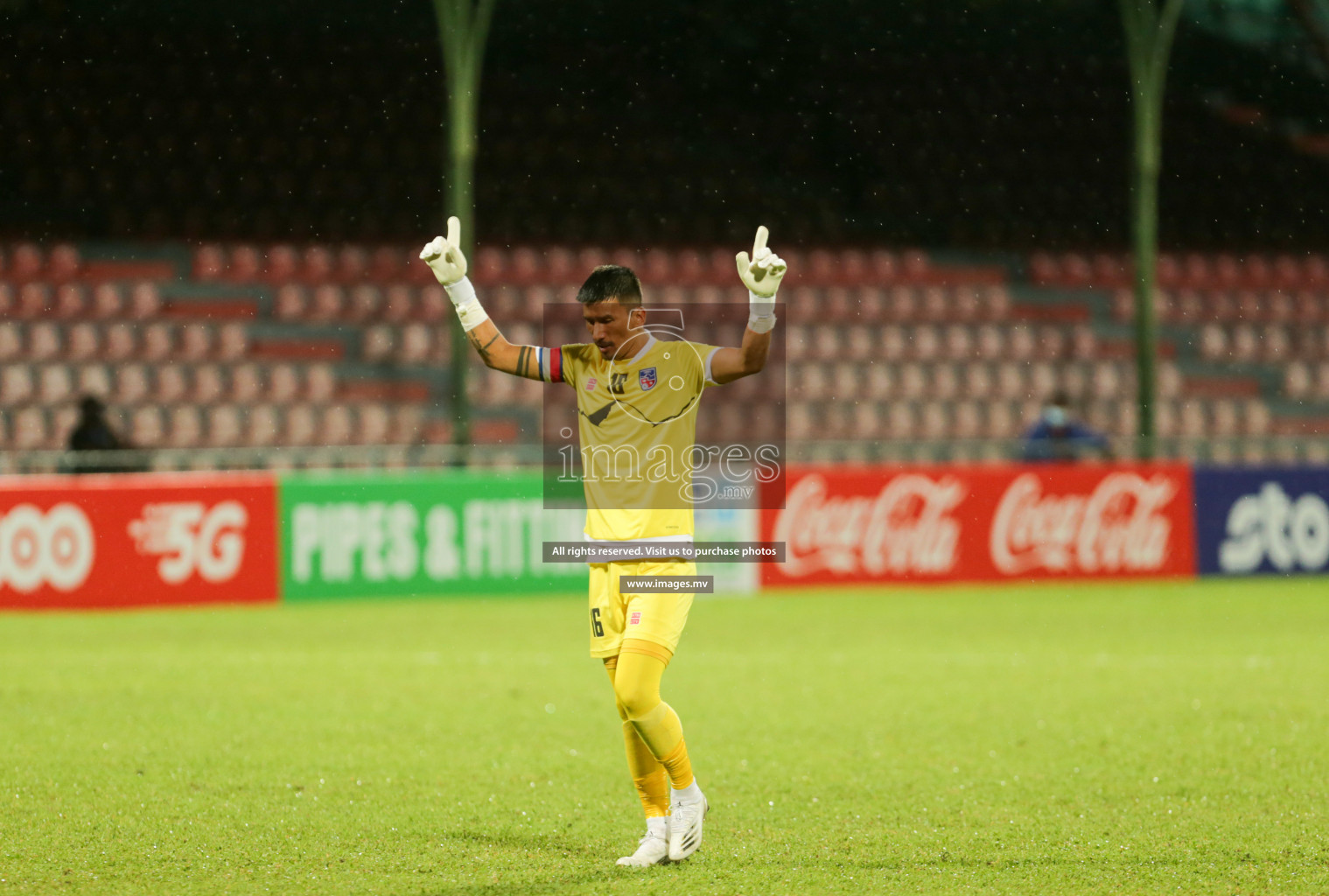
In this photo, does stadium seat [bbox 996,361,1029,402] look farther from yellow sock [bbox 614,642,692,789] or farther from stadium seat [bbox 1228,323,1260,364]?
yellow sock [bbox 614,642,692,789]

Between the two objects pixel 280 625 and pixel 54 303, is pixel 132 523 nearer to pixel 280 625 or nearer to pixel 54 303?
pixel 280 625

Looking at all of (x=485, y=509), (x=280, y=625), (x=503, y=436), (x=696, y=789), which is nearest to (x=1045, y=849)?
(x=696, y=789)

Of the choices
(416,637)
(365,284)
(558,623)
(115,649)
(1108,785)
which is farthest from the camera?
(365,284)

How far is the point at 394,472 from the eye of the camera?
15.5m

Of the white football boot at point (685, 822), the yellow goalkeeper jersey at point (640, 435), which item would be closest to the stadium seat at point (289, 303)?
the yellow goalkeeper jersey at point (640, 435)

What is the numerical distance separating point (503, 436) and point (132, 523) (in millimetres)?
7232

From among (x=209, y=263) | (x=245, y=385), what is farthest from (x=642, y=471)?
(x=209, y=263)

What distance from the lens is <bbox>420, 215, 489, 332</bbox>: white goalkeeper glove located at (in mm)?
5730

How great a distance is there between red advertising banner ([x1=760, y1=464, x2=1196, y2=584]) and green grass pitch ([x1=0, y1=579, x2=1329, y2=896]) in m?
2.51

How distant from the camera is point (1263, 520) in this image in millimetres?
17453

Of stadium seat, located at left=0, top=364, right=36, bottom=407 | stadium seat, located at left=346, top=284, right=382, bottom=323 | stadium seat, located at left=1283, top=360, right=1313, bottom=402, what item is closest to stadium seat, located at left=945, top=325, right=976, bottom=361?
stadium seat, located at left=1283, top=360, right=1313, bottom=402

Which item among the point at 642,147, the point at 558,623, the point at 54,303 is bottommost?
the point at 558,623

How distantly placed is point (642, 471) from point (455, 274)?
1035mm

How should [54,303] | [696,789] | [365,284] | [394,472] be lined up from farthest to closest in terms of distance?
[365,284]
[54,303]
[394,472]
[696,789]
